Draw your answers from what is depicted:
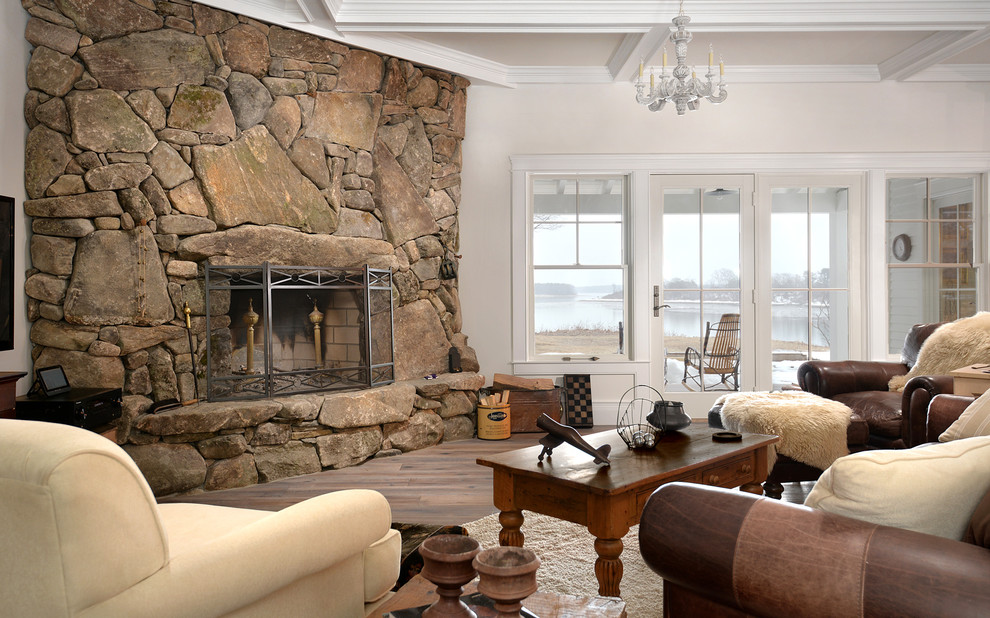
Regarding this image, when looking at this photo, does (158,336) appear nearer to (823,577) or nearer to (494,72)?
(494,72)

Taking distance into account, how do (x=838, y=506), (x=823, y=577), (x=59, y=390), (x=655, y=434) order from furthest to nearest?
(x=59, y=390) → (x=655, y=434) → (x=838, y=506) → (x=823, y=577)

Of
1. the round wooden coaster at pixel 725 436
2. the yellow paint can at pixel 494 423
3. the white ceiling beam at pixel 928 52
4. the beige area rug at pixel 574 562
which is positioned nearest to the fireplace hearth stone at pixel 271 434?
the yellow paint can at pixel 494 423

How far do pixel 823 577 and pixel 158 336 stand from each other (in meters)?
3.66

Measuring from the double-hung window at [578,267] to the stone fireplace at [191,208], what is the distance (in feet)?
4.53

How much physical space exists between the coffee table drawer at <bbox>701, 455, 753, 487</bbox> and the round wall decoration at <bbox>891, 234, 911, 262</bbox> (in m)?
3.89

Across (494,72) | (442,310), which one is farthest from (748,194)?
(442,310)

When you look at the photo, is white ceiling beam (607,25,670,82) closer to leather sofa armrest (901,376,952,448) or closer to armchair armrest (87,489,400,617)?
leather sofa armrest (901,376,952,448)

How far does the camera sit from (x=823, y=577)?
3.81 ft

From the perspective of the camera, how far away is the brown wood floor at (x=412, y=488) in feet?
11.1

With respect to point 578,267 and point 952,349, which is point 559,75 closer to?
point 578,267

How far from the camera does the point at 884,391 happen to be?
409cm

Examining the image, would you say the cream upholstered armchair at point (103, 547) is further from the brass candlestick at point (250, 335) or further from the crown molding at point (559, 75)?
the crown molding at point (559, 75)

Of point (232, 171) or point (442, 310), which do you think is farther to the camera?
point (442, 310)

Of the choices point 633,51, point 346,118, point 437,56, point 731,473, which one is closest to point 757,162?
point 633,51
